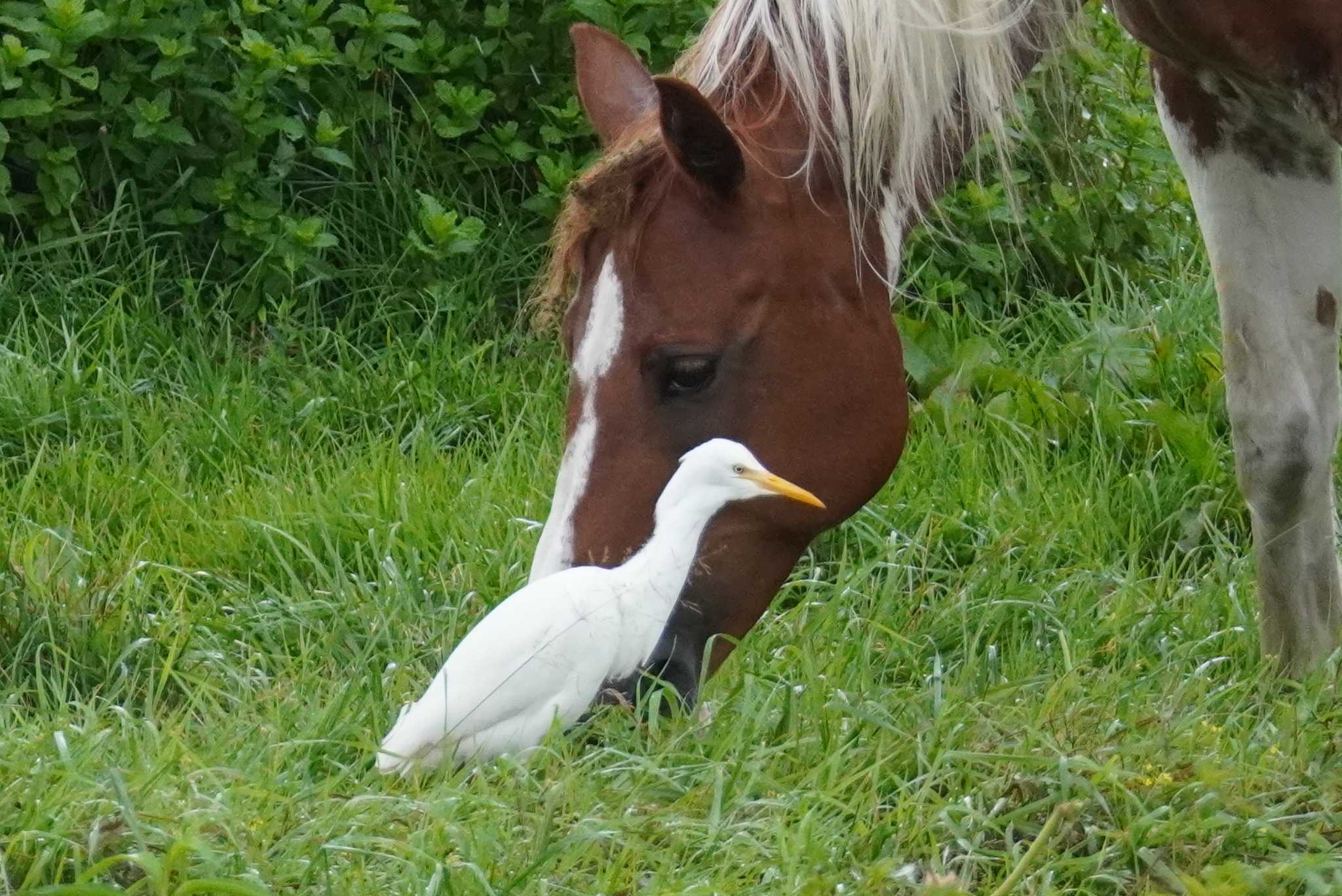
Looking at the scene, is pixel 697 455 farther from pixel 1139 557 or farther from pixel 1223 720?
pixel 1139 557

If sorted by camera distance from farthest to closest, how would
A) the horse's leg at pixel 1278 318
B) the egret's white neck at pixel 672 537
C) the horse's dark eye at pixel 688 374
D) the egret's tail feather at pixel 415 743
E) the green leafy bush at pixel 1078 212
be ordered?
the green leafy bush at pixel 1078 212, the horse's leg at pixel 1278 318, the horse's dark eye at pixel 688 374, the egret's white neck at pixel 672 537, the egret's tail feather at pixel 415 743

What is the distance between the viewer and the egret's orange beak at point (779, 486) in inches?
104

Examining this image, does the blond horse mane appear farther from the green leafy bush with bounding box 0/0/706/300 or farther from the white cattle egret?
the green leafy bush with bounding box 0/0/706/300

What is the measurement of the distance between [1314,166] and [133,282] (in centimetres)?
279

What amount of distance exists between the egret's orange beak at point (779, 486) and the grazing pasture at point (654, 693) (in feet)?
0.97

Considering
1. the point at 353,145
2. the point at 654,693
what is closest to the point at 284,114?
the point at 353,145

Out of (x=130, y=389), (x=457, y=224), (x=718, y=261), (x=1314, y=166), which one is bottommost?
(x=130, y=389)

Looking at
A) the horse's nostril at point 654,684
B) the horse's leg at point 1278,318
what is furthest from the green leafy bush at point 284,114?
the horse's nostril at point 654,684

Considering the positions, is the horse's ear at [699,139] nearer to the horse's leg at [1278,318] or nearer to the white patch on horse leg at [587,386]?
the white patch on horse leg at [587,386]

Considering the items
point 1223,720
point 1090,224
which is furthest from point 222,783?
point 1090,224

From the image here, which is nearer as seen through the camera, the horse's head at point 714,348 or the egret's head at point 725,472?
the egret's head at point 725,472

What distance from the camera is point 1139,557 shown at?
3.81 m

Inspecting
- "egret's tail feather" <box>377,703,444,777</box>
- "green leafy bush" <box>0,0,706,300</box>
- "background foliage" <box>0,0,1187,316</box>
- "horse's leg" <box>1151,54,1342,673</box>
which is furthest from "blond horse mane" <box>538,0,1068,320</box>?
"green leafy bush" <box>0,0,706,300</box>

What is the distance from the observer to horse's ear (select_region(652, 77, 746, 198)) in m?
2.57
